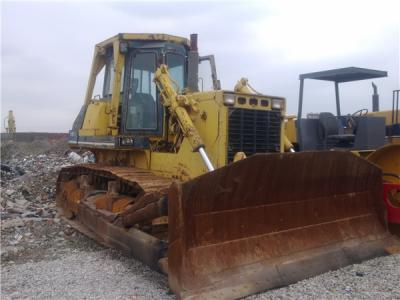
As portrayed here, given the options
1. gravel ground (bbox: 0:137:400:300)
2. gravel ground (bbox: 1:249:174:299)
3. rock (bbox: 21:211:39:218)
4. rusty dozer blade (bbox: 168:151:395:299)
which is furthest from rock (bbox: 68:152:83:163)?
rusty dozer blade (bbox: 168:151:395:299)

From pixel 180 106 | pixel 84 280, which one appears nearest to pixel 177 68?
pixel 180 106

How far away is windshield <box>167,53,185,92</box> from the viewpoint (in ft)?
20.7

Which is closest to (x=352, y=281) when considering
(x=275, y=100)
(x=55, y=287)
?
(x=275, y=100)

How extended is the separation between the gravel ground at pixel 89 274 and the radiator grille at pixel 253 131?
5.41ft

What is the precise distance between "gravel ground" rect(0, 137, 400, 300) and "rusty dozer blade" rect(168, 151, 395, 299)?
0.21 meters

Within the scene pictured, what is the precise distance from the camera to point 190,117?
550cm

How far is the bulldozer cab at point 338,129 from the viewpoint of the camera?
7.74m

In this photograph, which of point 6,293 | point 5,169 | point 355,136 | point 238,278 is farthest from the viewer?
point 5,169

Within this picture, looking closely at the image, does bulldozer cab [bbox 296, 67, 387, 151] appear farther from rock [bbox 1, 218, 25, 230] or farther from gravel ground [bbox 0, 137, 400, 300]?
rock [bbox 1, 218, 25, 230]

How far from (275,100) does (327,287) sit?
2.35 m

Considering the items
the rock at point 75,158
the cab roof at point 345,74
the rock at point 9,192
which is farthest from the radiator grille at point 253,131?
the rock at point 75,158

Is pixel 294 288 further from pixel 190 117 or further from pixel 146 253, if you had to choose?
pixel 190 117

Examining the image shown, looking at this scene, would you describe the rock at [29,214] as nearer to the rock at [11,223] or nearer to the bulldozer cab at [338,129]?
the rock at [11,223]

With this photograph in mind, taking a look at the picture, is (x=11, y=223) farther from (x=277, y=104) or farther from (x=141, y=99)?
(x=277, y=104)
